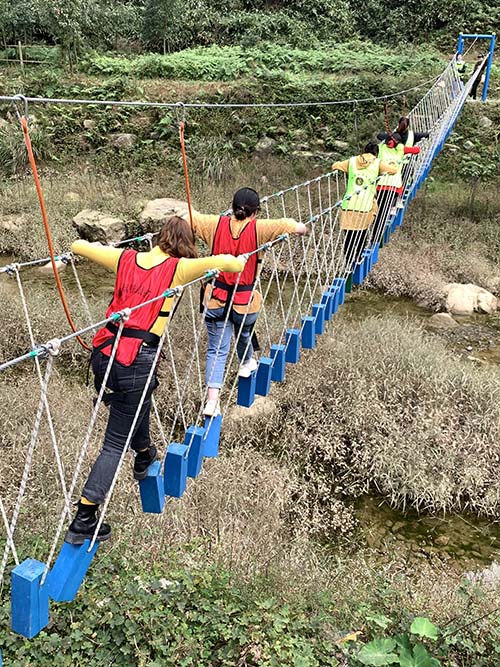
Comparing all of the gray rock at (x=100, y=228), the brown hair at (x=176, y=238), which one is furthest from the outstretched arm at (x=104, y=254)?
the gray rock at (x=100, y=228)

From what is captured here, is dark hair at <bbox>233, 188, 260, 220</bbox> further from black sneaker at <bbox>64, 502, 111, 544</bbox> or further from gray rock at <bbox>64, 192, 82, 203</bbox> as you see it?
gray rock at <bbox>64, 192, 82, 203</bbox>

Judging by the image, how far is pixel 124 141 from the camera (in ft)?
28.5

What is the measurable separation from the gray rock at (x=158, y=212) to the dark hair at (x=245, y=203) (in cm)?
425

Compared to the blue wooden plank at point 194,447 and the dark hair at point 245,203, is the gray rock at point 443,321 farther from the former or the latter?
the blue wooden plank at point 194,447

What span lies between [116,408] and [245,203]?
901 millimetres

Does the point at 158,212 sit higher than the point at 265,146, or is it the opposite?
the point at 265,146

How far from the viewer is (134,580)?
213 centimetres

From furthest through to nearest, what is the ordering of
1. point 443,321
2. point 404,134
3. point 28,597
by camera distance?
point 443,321, point 404,134, point 28,597

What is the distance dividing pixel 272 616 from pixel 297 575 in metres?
0.30

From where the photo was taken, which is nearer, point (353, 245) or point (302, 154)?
point (353, 245)

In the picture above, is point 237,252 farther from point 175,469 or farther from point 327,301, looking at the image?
point 327,301

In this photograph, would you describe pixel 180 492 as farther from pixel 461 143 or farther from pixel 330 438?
pixel 461 143

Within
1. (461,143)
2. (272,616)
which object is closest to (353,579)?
(272,616)

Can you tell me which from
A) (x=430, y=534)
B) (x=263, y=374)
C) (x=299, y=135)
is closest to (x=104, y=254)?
(x=263, y=374)
